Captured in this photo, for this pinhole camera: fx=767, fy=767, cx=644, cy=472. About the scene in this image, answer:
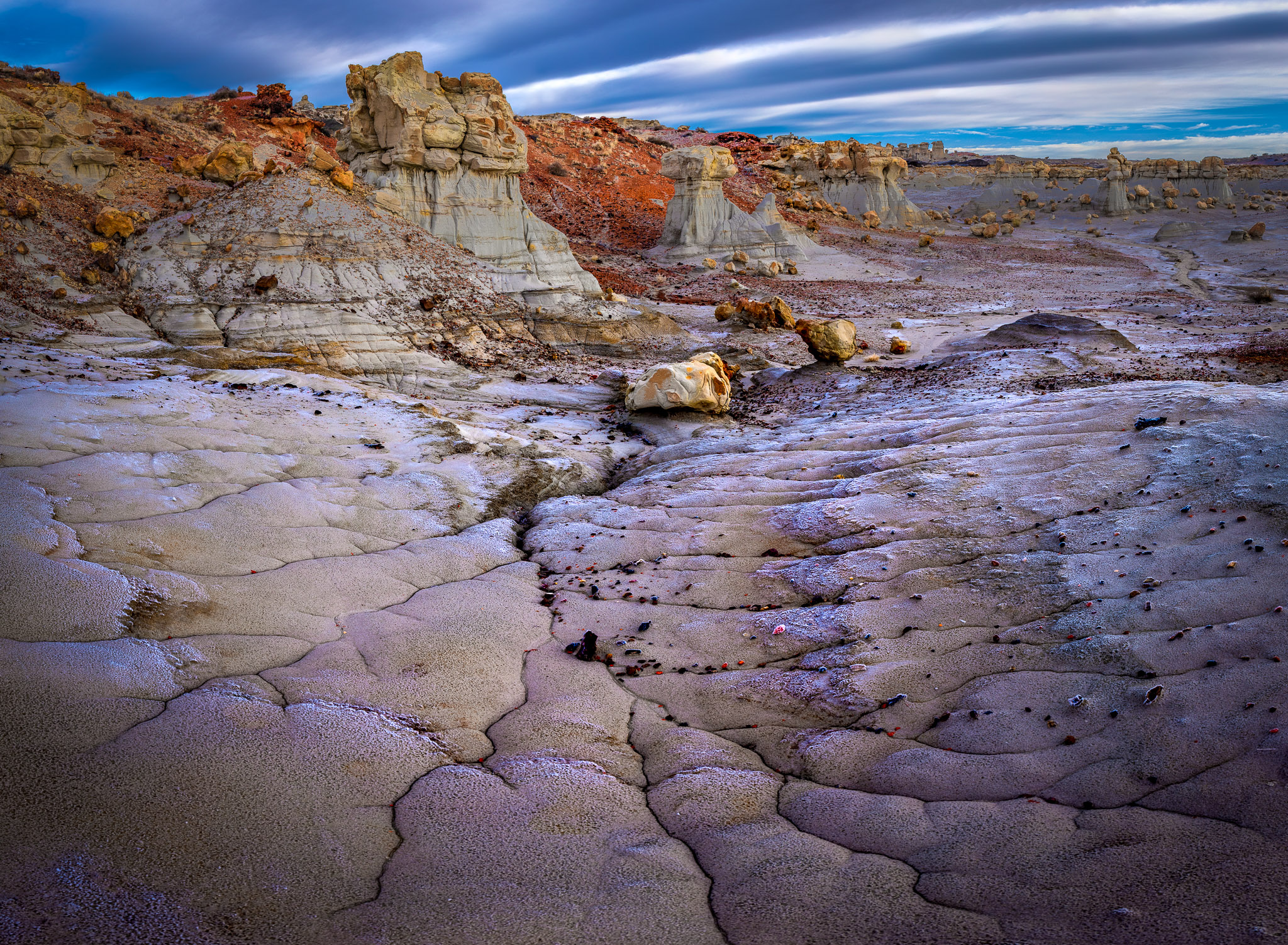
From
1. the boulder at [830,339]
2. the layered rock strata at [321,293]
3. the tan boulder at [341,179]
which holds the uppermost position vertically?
the tan boulder at [341,179]

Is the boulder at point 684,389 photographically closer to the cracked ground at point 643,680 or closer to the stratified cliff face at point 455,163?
the cracked ground at point 643,680

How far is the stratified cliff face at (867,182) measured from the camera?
47562mm

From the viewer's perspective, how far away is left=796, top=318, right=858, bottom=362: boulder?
15.5 metres

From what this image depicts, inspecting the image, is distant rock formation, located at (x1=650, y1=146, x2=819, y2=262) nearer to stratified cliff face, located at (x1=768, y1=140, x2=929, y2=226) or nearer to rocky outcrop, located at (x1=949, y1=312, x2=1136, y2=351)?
stratified cliff face, located at (x1=768, y1=140, x2=929, y2=226)

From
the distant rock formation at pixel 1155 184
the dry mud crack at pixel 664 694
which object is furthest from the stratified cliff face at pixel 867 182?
the dry mud crack at pixel 664 694

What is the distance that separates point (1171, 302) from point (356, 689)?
27.6 meters

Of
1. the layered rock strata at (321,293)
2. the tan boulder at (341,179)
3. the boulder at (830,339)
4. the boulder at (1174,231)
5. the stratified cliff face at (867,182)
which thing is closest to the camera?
the layered rock strata at (321,293)

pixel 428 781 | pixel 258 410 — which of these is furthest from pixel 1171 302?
pixel 428 781

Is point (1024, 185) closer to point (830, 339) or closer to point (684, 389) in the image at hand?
point (830, 339)

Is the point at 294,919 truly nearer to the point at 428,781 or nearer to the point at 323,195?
the point at 428,781

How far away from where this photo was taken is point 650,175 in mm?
45969

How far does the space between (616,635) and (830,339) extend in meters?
11.3

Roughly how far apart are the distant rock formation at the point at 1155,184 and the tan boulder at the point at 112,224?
56993 millimetres

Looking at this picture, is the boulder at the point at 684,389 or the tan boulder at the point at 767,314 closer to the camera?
the boulder at the point at 684,389
